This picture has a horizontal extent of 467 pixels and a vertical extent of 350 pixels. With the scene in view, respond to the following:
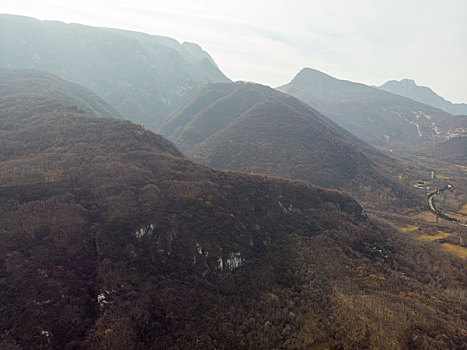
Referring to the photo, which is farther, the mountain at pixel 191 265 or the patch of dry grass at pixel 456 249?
the patch of dry grass at pixel 456 249

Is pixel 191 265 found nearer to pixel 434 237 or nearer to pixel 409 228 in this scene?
pixel 434 237

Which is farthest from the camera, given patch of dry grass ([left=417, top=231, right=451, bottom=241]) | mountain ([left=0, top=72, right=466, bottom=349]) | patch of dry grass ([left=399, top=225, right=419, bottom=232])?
patch of dry grass ([left=399, top=225, right=419, bottom=232])

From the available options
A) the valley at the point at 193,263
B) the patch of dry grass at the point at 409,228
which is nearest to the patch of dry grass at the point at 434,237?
the valley at the point at 193,263

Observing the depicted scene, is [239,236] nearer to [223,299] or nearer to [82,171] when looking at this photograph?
[223,299]

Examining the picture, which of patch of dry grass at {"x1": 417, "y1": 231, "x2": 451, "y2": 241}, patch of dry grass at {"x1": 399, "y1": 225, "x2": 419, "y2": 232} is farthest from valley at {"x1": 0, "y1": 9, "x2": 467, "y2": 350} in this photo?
patch of dry grass at {"x1": 399, "y1": 225, "x2": 419, "y2": 232}

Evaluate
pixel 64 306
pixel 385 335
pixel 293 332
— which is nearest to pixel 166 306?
pixel 64 306

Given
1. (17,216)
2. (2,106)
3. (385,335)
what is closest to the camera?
(385,335)

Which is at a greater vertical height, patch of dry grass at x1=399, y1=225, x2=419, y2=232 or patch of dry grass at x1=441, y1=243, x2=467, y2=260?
patch of dry grass at x1=441, y1=243, x2=467, y2=260

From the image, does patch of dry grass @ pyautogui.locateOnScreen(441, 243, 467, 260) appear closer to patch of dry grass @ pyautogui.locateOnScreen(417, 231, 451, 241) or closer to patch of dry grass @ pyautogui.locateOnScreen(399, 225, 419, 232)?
patch of dry grass @ pyautogui.locateOnScreen(417, 231, 451, 241)

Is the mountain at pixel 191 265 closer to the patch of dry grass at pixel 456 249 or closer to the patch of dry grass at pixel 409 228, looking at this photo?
the patch of dry grass at pixel 456 249
